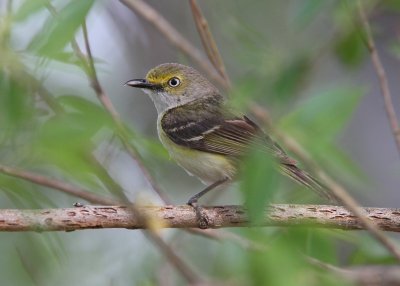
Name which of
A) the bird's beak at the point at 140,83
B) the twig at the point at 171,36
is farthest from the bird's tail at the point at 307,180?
the bird's beak at the point at 140,83

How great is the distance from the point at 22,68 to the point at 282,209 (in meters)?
1.63

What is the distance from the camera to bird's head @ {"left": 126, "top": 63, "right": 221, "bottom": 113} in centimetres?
515

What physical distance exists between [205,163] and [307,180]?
0.76 metres

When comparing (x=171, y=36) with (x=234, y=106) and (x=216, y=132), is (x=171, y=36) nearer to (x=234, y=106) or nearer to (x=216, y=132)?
(x=234, y=106)

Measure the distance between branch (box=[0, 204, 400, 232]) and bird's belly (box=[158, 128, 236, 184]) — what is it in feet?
2.35

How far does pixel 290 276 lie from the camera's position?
186 cm

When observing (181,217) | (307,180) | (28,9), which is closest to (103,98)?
(181,217)

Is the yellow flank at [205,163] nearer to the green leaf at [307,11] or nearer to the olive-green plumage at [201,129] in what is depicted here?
the olive-green plumage at [201,129]

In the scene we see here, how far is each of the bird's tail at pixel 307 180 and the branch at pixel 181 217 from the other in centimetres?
29

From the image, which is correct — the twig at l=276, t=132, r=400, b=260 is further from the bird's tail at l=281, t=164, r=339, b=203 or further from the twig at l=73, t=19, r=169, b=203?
the bird's tail at l=281, t=164, r=339, b=203

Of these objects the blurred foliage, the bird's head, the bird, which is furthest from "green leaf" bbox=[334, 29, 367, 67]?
the bird's head

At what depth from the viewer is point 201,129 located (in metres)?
4.57

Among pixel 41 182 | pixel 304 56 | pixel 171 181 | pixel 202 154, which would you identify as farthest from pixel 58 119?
pixel 171 181

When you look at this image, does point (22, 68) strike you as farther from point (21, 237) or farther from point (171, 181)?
point (171, 181)
